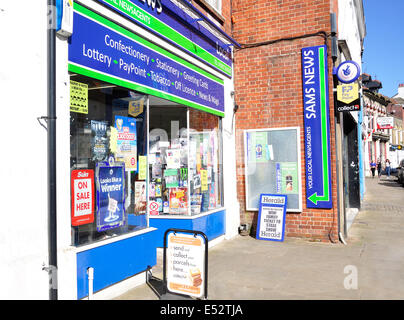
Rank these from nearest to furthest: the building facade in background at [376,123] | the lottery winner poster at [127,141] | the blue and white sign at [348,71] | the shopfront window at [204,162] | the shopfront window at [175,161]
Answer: the lottery winner poster at [127,141]
the shopfront window at [175,161]
the shopfront window at [204,162]
the blue and white sign at [348,71]
the building facade in background at [376,123]

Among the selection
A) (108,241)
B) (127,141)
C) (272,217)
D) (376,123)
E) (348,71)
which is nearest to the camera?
(108,241)

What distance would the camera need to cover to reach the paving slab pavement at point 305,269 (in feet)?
16.5

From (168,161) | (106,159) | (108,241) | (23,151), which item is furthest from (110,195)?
(168,161)

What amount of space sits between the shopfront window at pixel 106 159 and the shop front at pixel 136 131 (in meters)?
0.01

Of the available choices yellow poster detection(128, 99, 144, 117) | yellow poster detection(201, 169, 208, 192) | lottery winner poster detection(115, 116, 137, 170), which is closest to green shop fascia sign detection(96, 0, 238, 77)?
yellow poster detection(128, 99, 144, 117)

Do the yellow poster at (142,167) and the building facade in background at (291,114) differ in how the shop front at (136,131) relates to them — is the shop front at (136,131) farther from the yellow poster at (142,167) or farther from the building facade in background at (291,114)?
the building facade in background at (291,114)

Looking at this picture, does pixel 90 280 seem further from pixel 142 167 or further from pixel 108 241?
pixel 142 167

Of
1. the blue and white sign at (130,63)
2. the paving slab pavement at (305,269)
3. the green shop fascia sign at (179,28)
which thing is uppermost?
the green shop fascia sign at (179,28)

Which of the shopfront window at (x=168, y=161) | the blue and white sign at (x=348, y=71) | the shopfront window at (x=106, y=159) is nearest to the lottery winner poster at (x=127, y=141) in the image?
the shopfront window at (x=106, y=159)

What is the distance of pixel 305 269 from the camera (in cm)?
620

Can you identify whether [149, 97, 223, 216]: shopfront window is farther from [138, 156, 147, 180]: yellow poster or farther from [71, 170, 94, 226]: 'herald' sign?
[71, 170, 94, 226]: 'herald' sign

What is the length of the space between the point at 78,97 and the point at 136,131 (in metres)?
1.33

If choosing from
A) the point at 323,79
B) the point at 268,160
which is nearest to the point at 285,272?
the point at 268,160

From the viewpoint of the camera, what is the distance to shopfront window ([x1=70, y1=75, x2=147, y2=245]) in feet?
14.8
